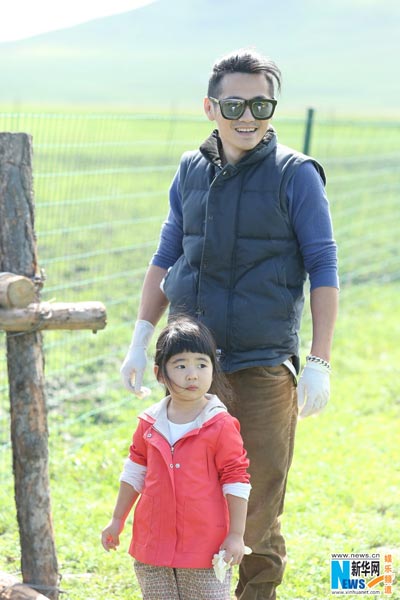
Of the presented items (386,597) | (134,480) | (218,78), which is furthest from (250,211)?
(386,597)

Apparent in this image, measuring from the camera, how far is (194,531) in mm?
2941

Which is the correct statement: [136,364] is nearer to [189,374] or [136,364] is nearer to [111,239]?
[189,374]

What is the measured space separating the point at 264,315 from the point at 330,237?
1.07 feet

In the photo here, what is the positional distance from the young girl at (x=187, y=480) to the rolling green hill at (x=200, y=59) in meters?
66.9

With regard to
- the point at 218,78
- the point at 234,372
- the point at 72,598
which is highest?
the point at 218,78

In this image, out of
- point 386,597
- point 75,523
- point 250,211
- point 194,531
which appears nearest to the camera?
point 194,531

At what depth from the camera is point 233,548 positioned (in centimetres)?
292

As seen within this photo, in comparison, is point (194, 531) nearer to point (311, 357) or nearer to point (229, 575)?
point (229, 575)

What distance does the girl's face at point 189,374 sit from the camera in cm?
301

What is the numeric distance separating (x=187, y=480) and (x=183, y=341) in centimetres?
41

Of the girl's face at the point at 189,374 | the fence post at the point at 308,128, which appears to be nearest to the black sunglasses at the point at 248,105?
the girl's face at the point at 189,374

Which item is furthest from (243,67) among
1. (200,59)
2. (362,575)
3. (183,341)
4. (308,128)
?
(200,59)

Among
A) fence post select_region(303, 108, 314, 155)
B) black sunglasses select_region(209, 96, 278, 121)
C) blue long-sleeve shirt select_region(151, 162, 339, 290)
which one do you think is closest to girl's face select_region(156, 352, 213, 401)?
blue long-sleeve shirt select_region(151, 162, 339, 290)

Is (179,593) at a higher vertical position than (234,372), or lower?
lower
